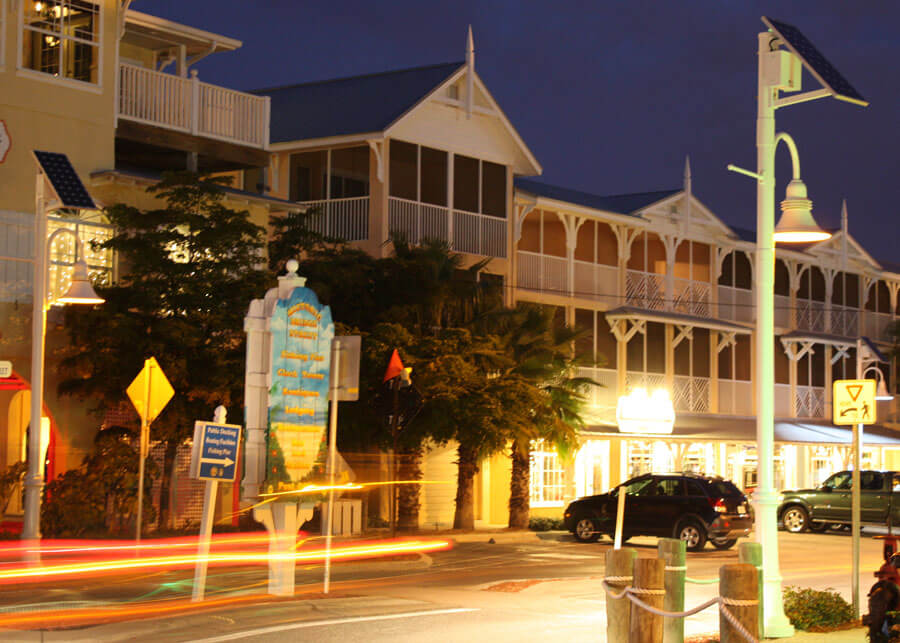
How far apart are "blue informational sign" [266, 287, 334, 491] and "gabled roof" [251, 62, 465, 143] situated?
16361mm

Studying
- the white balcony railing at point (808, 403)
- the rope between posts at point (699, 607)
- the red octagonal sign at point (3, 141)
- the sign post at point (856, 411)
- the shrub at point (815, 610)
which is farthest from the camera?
the white balcony railing at point (808, 403)

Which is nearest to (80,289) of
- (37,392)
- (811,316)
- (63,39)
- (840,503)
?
(37,392)

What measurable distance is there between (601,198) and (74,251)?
21606mm

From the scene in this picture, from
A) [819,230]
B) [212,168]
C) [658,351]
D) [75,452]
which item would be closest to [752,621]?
[819,230]

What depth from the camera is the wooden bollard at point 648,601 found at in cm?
1032

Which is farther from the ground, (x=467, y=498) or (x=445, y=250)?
(x=445, y=250)

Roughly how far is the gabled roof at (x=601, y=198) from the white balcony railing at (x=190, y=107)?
1136 cm

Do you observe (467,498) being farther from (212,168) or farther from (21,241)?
(21,241)

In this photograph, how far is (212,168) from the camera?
99.7 feet

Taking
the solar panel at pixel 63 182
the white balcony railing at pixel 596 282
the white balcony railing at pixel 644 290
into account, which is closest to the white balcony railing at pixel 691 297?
the white balcony railing at pixel 644 290

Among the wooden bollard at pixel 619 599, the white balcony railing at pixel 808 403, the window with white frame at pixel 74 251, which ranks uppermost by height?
the window with white frame at pixel 74 251

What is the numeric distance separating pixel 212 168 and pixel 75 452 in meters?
8.09

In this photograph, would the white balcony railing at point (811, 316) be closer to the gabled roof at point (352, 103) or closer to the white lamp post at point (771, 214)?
the gabled roof at point (352, 103)

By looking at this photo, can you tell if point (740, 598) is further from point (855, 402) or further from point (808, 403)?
point (808, 403)
